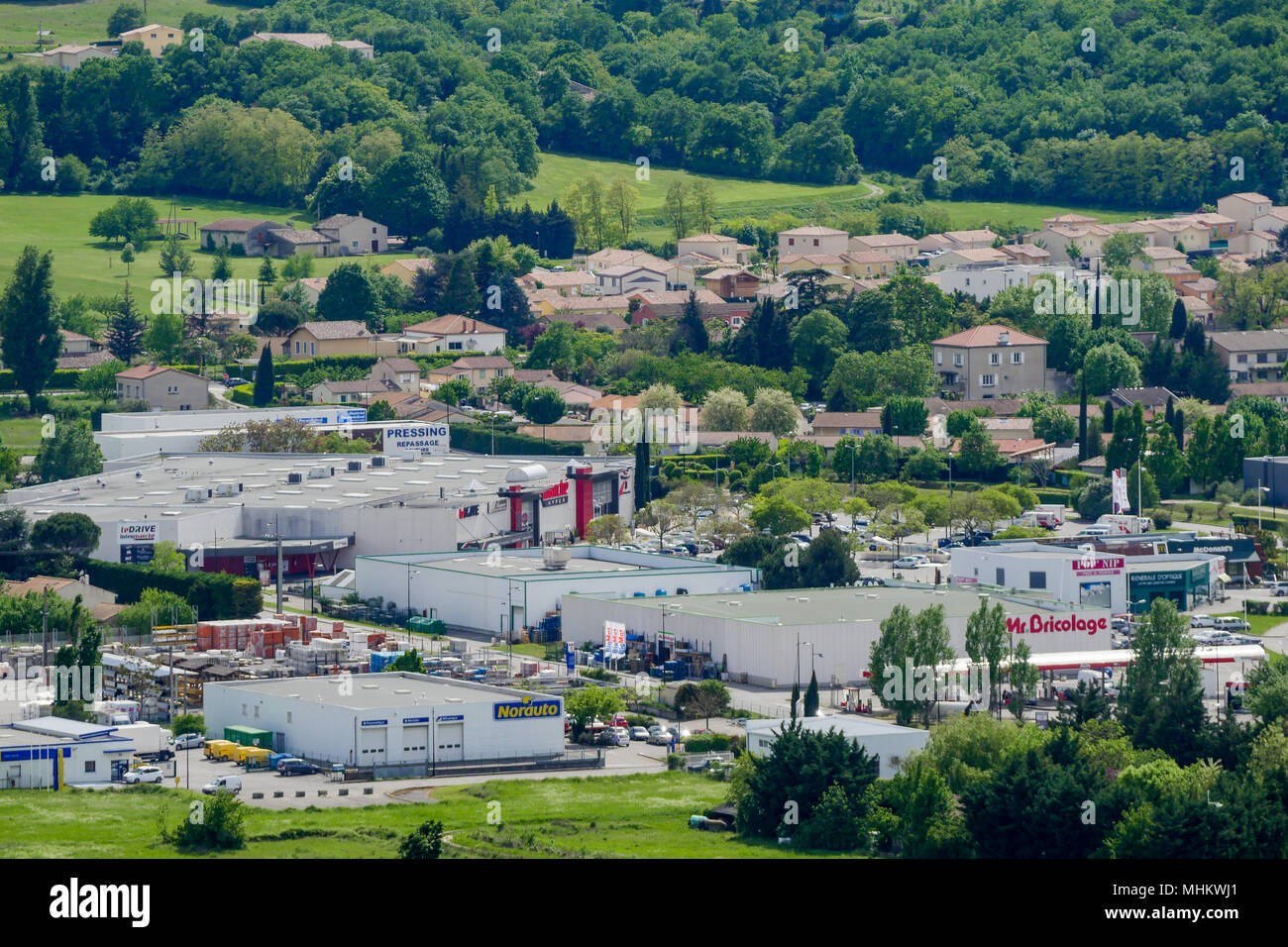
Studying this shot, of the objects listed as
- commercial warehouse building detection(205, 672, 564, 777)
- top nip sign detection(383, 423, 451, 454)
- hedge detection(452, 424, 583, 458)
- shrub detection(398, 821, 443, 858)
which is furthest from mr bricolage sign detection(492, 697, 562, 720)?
top nip sign detection(383, 423, 451, 454)

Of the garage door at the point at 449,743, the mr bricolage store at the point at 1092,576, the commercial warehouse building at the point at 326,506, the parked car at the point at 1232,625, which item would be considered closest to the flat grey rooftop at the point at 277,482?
the commercial warehouse building at the point at 326,506

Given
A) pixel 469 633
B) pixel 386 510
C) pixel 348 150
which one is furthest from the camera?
pixel 348 150

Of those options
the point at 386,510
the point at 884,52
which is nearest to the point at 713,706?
the point at 386,510

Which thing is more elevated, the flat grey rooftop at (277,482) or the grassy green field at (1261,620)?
the flat grey rooftop at (277,482)

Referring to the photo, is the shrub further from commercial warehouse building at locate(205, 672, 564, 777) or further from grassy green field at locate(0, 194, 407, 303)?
grassy green field at locate(0, 194, 407, 303)

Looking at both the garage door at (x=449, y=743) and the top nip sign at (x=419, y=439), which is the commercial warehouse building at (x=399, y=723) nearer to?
Result: the garage door at (x=449, y=743)

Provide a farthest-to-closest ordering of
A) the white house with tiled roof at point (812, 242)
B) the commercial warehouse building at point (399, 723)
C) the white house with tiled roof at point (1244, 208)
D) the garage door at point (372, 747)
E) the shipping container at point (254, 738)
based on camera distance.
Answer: the white house with tiled roof at point (1244, 208), the white house with tiled roof at point (812, 242), the shipping container at point (254, 738), the commercial warehouse building at point (399, 723), the garage door at point (372, 747)
